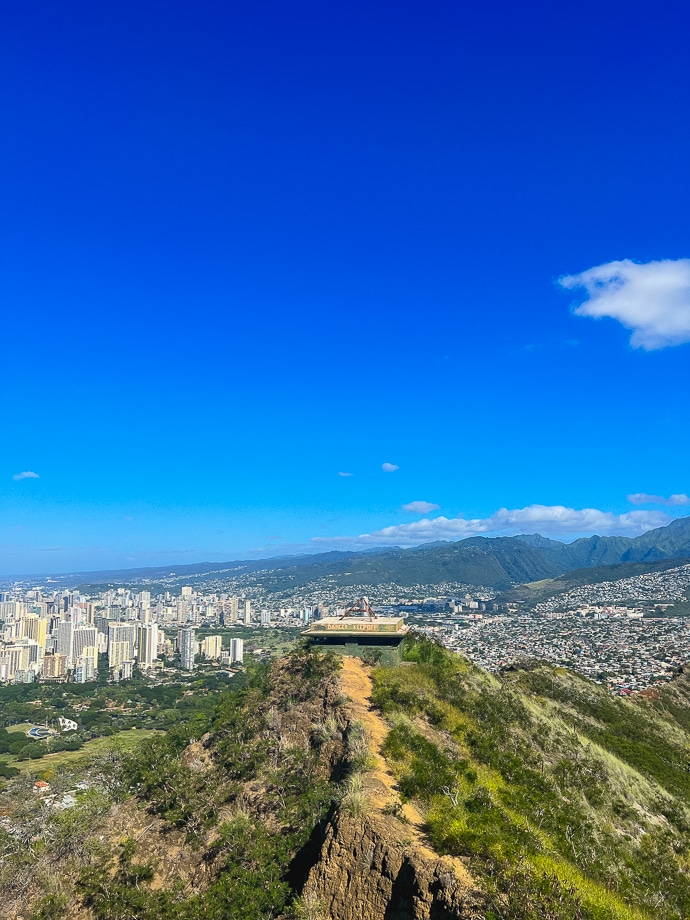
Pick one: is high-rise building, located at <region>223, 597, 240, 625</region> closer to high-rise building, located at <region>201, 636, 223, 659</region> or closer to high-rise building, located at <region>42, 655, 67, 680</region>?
high-rise building, located at <region>201, 636, 223, 659</region>

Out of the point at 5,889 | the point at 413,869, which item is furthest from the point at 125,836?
the point at 413,869

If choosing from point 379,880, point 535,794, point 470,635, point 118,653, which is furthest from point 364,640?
point 118,653

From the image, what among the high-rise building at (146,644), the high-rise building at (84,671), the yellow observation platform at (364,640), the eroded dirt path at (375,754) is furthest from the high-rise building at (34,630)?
the eroded dirt path at (375,754)

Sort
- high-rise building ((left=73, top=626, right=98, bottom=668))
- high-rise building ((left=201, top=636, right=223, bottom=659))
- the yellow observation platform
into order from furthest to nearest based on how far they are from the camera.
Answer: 1. high-rise building ((left=201, top=636, right=223, bottom=659))
2. high-rise building ((left=73, top=626, right=98, bottom=668))
3. the yellow observation platform

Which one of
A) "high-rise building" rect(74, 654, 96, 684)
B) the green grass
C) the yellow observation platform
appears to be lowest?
"high-rise building" rect(74, 654, 96, 684)

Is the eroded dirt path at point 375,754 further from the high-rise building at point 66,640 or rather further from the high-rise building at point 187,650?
the high-rise building at point 66,640

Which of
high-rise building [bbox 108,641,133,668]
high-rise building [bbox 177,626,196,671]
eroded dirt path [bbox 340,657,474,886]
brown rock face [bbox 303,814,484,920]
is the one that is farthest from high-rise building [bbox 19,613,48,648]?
brown rock face [bbox 303,814,484,920]
